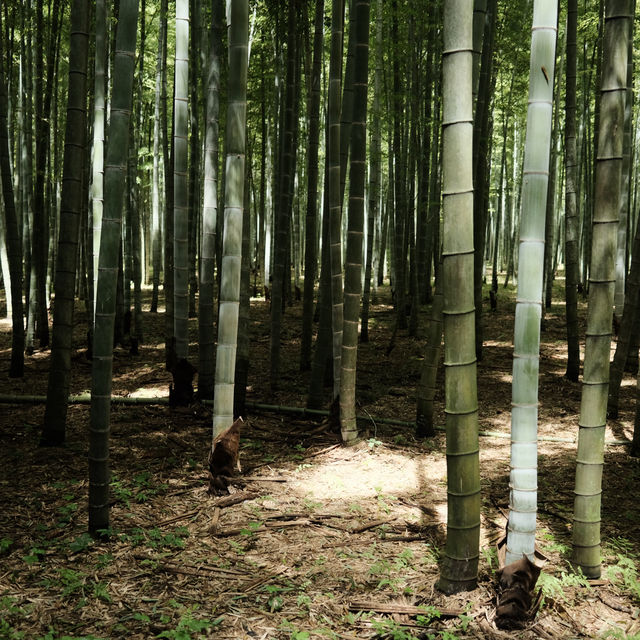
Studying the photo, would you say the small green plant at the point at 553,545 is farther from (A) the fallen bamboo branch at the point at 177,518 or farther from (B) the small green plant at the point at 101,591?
(B) the small green plant at the point at 101,591

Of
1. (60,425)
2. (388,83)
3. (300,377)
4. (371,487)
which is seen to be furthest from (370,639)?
(388,83)

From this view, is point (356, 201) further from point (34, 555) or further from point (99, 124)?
point (34, 555)

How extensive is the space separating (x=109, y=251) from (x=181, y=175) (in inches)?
99.1

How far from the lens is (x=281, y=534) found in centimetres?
307

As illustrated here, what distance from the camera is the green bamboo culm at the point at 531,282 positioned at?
7.18 ft

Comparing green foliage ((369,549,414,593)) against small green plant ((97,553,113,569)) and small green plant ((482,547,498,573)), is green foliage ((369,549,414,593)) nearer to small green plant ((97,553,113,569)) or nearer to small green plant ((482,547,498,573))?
small green plant ((482,547,498,573))

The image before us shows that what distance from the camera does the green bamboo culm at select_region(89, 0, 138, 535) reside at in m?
2.71

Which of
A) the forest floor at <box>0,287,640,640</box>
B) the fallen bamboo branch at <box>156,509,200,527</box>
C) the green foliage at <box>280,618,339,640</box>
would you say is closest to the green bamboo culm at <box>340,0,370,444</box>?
the forest floor at <box>0,287,640,640</box>

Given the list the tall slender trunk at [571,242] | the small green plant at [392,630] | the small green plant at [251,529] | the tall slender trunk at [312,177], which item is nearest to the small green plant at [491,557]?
the small green plant at [392,630]

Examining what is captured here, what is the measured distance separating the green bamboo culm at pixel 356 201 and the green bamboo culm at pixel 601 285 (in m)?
1.88

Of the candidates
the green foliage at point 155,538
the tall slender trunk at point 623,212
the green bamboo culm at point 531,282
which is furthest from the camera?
the tall slender trunk at point 623,212

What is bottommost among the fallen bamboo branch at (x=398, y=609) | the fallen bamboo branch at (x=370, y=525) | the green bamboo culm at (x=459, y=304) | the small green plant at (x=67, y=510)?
the fallen bamboo branch at (x=370, y=525)

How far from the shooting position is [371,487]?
375 centimetres

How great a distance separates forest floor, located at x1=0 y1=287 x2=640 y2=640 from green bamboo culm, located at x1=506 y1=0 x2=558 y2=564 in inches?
15.1
